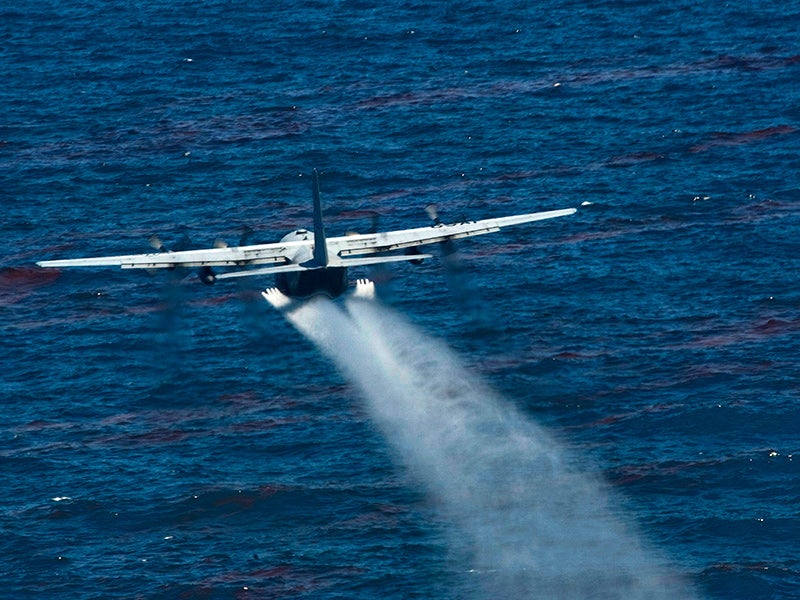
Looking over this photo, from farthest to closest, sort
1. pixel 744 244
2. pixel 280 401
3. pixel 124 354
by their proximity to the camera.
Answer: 1. pixel 744 244
2. pixel 124 354
3. pixel 280 401

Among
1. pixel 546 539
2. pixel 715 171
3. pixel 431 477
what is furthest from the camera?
pixel 715 171

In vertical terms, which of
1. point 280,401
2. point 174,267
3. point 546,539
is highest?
point 174,267

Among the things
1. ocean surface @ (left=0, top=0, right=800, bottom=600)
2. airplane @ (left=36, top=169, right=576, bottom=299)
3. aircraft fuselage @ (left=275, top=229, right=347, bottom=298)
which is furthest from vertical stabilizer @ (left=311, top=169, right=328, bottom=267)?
ocean surface @ (left=0, top=0, right=800, bottom=600)

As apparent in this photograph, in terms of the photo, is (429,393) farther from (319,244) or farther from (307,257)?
(319,244)

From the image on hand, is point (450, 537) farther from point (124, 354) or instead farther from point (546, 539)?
point (124, 354)

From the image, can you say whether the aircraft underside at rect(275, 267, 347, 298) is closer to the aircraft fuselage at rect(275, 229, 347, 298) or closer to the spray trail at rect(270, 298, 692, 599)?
the aircraft fuselage at rect(275, 229, 347, 298)

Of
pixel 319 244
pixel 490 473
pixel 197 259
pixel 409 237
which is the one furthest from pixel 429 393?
pixel 197 259

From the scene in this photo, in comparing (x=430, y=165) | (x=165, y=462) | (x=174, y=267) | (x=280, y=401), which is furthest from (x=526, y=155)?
(x=174, y=267)
